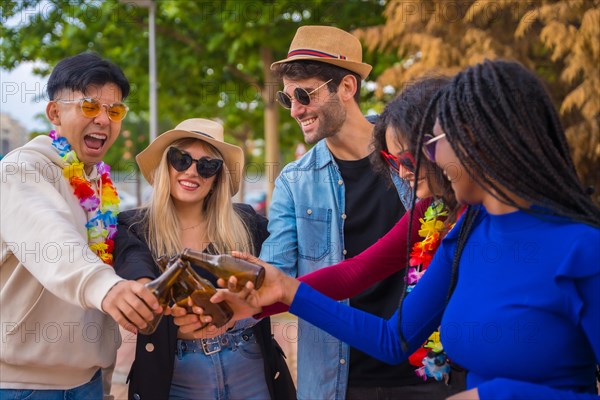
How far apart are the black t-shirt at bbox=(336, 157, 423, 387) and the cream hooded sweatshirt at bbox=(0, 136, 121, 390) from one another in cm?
118

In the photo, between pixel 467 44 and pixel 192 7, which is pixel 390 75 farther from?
pixel 192 7

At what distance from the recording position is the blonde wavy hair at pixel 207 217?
3492 millimetres

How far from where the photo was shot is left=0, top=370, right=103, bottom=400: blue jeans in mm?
2771

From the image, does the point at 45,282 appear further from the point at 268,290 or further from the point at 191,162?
the point at 191,162

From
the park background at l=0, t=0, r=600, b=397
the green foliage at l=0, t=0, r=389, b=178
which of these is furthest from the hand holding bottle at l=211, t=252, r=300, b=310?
the green foliage at l=0, t=0, r=389, b=178

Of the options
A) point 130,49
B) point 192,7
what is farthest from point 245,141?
point 192,7

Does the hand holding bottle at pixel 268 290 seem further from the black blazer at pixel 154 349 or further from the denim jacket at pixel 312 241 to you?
the denim jacket at pixel 312 241

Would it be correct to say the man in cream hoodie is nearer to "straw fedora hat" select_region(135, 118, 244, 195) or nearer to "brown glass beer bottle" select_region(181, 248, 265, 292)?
"brown glass beer bottle" select_region(181, 248, 265, 292)

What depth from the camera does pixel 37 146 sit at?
2979 mm

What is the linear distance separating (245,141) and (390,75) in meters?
16.1

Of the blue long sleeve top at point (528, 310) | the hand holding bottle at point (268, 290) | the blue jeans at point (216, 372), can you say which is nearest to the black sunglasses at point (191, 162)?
the blue jeans at point (216, 372)

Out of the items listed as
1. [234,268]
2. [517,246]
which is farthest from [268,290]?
[517,246]

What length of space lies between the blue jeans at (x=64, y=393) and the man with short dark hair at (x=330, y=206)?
0.94 metres

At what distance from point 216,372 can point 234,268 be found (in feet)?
3.44
